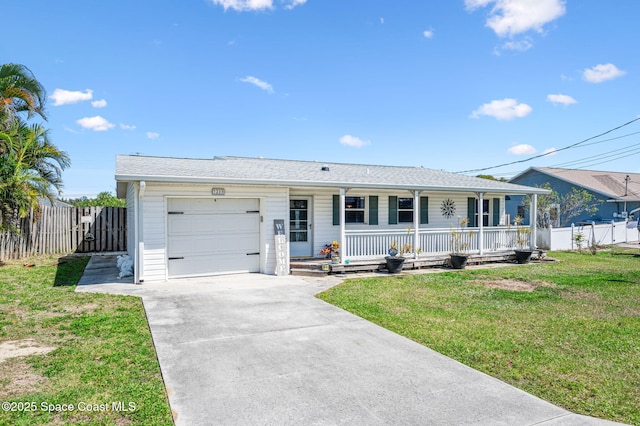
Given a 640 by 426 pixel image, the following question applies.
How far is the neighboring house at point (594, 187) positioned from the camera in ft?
83.0

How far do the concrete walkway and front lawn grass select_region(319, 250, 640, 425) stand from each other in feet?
1.24

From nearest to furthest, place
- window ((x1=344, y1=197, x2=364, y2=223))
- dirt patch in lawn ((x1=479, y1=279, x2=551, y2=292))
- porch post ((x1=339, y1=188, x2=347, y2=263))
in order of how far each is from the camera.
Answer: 1. dirt patch in lawn ((x1=479, y1=279, x2=551, y2=292))
2. porch post ((x1=339, y1=188, x2=347, y2=263))
3. window ((x1=344, y1=197, x2=364, y2=223))

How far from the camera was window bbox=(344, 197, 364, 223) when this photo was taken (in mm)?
12820

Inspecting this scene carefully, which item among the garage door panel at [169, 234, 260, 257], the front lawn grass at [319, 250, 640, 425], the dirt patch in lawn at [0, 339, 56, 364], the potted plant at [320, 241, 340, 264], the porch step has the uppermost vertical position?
the garage door panel at [169, 234, 260, 257]

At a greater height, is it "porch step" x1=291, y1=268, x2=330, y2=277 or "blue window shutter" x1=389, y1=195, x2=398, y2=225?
"blue window shutter" x1=389, y1=195, x2=398, y2=225

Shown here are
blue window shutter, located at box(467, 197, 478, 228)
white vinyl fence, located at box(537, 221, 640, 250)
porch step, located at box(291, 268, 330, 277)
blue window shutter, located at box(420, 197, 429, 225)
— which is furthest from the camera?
white vinyl fence, located at box(537, 221, 640, 250)

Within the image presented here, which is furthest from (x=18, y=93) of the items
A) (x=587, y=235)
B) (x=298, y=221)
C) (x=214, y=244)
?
(x=587, y=235)

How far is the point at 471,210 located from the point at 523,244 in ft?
7.34

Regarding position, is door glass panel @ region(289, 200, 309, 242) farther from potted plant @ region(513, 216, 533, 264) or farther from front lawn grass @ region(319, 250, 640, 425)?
potted plant @ region(513, 216, 533, 264)

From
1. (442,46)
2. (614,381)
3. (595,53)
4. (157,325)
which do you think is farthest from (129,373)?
(595,53)

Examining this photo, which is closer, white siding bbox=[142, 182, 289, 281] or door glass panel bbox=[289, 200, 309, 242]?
white siding bbox=[142, 182, 289, 281]

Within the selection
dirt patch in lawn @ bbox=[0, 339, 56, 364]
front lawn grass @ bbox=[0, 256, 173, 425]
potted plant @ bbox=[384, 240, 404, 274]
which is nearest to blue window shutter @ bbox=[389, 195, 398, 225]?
potted plant @ bbox=[384, 240, 404, 274]

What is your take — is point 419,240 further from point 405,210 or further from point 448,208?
point 448,208

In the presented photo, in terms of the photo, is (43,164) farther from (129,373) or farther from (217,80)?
(129,373)
